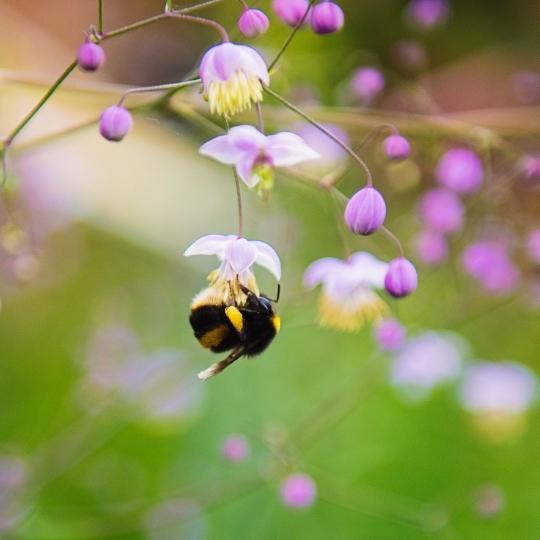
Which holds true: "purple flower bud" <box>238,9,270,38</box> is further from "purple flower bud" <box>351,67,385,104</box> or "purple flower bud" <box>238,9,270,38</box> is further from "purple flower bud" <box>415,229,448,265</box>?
"purple flower bud" <box>415,229,448,265</box>

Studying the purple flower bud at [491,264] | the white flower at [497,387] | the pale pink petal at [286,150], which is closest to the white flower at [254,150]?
the pale pink petal at [286,150]

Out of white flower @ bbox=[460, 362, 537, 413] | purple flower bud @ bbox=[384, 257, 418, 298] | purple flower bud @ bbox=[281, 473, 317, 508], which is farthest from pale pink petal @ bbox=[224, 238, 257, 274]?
white flower @ bbox=[460, 362, 537, 413]

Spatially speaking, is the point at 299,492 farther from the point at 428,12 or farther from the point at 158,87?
the point at 428,12

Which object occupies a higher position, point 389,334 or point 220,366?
point 389,334

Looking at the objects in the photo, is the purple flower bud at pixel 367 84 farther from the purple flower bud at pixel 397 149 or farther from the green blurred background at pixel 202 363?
the purple flower bud at pixel 397 149

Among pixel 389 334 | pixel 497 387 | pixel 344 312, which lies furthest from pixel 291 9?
pixel 497 387

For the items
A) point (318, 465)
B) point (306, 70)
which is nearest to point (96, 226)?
point (306, 70)
